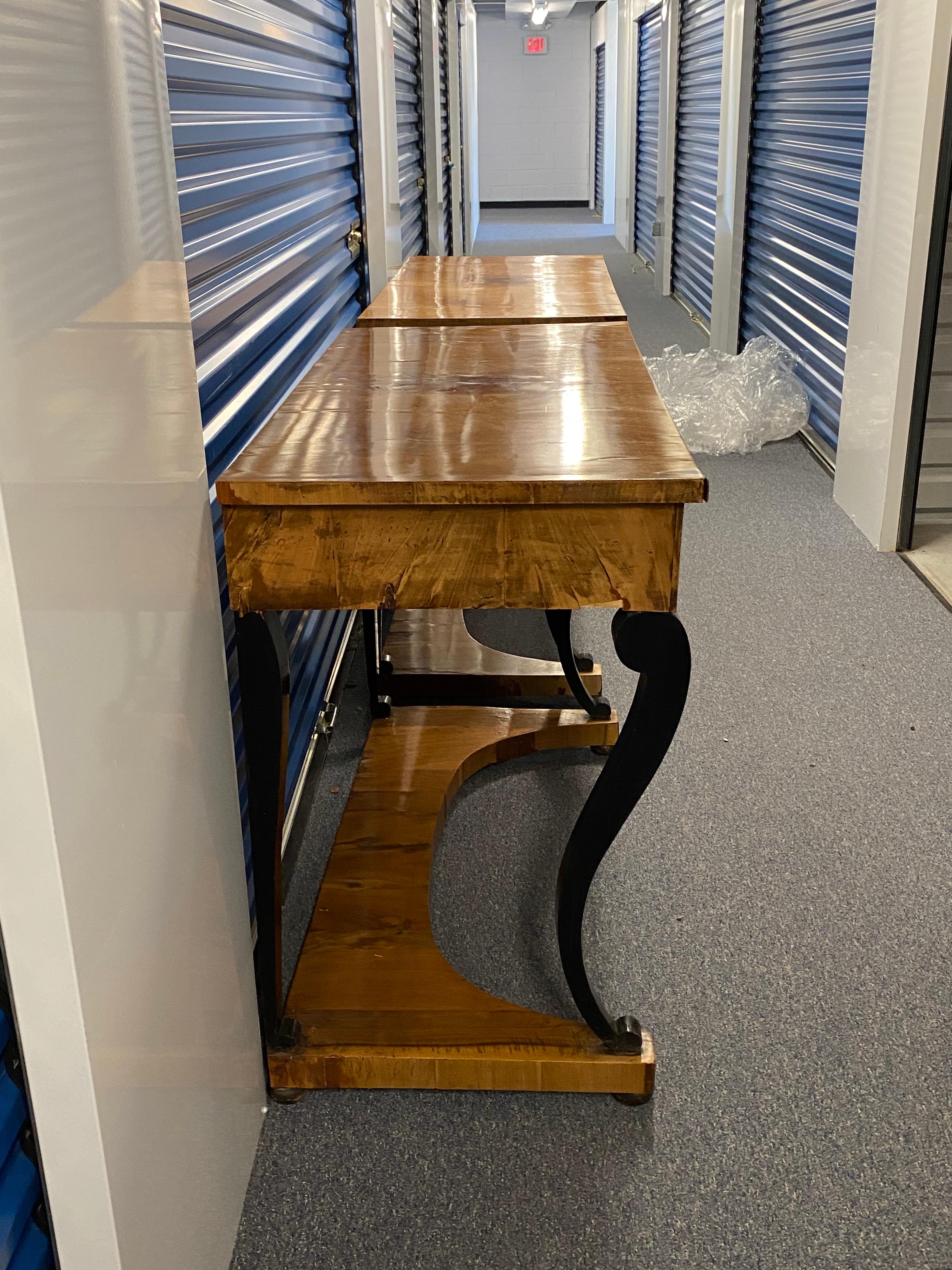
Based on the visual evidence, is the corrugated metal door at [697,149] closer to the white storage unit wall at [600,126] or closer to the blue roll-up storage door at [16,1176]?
the blue roll-up storage door at [16,1176]

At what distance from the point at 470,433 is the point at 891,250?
2450 millimetres

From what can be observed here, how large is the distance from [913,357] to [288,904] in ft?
7.85

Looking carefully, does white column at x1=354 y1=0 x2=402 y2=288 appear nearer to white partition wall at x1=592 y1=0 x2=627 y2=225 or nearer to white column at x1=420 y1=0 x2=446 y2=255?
white column at x1=420 y1=0 x2=446 y2=255

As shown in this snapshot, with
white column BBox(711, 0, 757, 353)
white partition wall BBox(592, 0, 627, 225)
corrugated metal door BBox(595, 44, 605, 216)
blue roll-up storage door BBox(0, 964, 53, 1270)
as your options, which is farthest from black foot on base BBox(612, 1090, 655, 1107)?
corrugated metal door BBox(595, 44, 605, 216)

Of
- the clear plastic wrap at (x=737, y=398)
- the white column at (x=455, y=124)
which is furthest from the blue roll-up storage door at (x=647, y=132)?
the clear plastic wrap at (x=737, y=398)

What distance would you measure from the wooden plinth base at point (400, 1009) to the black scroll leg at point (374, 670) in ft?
1.16

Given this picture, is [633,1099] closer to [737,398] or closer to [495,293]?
[495,293]

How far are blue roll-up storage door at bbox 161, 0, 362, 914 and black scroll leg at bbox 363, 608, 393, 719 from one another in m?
0.12

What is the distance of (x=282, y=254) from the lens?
2344 mm

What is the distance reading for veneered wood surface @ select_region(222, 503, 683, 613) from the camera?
49.3 inches

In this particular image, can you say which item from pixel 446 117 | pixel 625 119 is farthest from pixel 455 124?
pixel 625 119

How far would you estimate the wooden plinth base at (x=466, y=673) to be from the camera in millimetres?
Result: 2549

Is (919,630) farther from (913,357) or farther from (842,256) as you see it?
(842,256)

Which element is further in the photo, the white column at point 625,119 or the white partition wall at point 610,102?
the white partition wall at point 610,102
